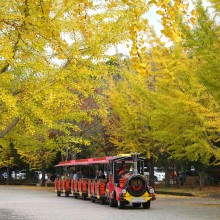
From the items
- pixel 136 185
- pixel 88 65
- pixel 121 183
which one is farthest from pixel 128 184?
pixel 88 65

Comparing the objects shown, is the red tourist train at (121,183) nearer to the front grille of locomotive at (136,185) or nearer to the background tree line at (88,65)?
the front grille of locomotive at (136,185)

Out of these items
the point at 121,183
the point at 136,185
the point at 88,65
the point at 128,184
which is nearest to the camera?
the point at 88,65

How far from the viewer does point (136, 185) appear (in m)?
21.9

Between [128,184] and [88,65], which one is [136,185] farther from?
[88,65]

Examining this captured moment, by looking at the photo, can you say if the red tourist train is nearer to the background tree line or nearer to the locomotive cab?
the locomotive cab

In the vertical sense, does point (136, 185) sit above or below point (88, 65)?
below

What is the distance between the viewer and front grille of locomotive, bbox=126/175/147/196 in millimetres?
21734

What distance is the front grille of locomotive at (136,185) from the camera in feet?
71.3

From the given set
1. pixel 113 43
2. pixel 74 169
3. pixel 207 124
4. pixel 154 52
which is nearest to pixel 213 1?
pixel 113 43

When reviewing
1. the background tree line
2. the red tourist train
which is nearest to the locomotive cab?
the red tourist train

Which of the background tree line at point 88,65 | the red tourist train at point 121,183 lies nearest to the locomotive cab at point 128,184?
the red tourist train at point 121,183

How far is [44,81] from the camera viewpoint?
15.3m

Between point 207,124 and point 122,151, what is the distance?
17.4 m

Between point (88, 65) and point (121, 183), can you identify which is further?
point (121, 183)
